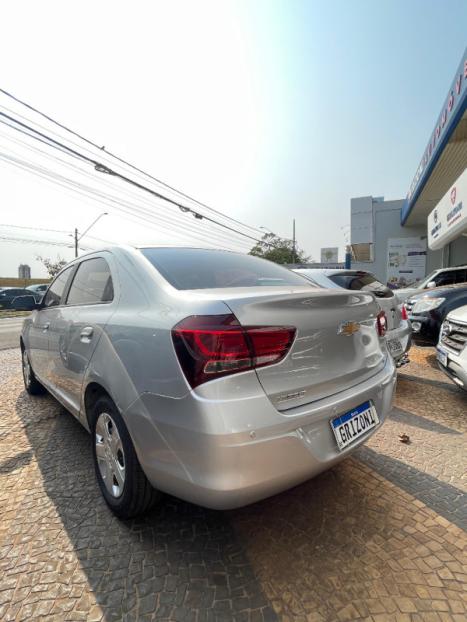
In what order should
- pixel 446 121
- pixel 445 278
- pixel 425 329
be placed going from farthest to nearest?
1. pixel 446 121
2. pixel 445 278
3. pixel 425 329

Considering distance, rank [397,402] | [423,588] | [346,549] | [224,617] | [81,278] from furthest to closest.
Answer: [397,402], [81,278], [346,549], [423,588], [224,617]

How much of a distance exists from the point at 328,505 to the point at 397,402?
2.11m

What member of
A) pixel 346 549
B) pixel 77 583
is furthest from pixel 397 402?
pixel 77 583

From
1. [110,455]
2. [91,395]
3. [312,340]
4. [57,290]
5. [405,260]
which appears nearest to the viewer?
[312,340]

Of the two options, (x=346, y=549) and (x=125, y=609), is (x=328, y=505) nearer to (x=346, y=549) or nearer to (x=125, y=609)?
(x=346, y=549)

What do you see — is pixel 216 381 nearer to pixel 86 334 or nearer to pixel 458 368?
pixel 86 334

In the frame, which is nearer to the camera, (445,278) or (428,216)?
(445,278)

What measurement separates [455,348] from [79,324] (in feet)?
11.8

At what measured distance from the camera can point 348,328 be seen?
1.90 metres

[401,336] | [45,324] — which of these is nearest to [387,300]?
[401,336]

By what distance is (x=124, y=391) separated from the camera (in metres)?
1.76

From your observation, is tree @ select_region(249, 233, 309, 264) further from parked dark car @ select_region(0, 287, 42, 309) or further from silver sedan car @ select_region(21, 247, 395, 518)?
silver sedan car @ select_region(21, 247, 395, 518)

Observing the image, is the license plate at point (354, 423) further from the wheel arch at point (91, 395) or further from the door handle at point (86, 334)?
the door handle at point (86, 334)

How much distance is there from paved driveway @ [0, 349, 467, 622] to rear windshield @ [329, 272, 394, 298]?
7.35ft
